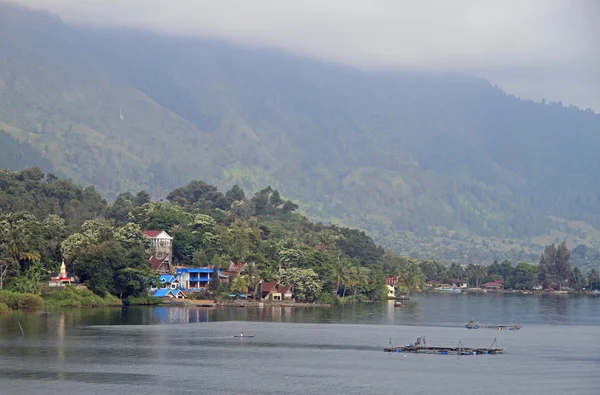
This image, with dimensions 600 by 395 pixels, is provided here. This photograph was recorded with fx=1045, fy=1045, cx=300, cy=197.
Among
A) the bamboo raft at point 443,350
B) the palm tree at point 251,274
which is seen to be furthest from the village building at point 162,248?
the bamboo raft at point 443,350

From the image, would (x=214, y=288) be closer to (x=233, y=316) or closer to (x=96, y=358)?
(x=233, y=316)

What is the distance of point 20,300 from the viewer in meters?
107

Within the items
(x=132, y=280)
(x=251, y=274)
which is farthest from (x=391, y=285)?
(x=132, y=280)

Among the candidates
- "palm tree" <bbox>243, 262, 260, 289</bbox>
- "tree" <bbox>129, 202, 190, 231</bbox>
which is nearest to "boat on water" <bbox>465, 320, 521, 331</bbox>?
"palm tree" <bbox>243, 262, 260, 289</bbox>

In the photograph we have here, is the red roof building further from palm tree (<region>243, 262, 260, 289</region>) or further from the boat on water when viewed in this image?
the boat on water

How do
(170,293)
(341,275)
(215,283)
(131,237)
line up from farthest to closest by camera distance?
(341,275)
(215,283)
(131,237)
(170,293)

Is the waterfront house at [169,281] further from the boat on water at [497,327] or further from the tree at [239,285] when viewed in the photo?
the boat on water at [497,327]

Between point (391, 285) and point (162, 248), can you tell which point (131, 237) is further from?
point (391, 285)

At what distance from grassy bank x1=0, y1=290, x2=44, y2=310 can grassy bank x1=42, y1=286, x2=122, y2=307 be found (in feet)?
12.6

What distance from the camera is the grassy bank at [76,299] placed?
114 m

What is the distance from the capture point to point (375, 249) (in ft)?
656

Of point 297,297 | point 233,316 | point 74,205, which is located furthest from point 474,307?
point 74,205

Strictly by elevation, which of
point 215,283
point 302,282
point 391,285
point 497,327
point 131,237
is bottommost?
point 497,327

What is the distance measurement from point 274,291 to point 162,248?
18576 mm
